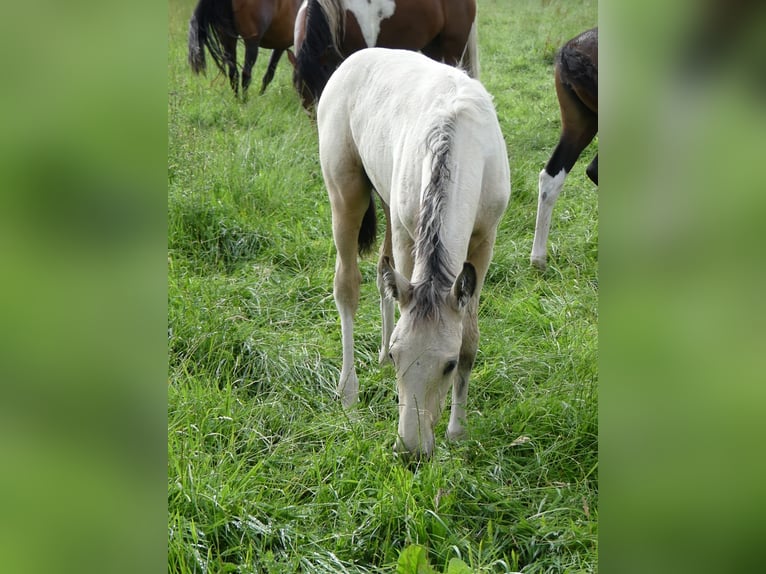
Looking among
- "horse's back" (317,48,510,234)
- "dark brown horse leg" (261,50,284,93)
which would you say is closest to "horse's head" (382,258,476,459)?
"horse's back" (317,48,510,234)

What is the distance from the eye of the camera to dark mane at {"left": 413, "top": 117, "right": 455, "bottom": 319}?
2004 millimetres

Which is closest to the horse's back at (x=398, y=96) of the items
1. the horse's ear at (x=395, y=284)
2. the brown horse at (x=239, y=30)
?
the horse's ear at (x=395, y=284)

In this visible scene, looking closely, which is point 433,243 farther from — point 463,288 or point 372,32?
→ point 372,32

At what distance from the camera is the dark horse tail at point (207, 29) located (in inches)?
237

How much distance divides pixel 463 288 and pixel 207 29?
525 centimetres

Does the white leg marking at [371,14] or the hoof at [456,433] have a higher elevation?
the white leg marking at [371,14]

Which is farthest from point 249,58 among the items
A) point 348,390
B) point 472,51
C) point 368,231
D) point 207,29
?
point 348,390

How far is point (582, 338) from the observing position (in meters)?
2.84

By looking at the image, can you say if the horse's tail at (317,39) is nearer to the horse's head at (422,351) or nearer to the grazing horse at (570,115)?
the grazing horse at (570,115)

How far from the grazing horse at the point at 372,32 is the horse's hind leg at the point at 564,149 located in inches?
43.9

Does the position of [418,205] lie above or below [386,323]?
above

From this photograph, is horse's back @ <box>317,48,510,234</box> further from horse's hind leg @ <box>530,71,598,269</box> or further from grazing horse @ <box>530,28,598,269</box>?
horse's hind leg @ <box>530,71,598,269</box>

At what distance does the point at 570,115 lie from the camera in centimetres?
407
